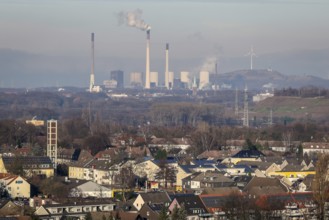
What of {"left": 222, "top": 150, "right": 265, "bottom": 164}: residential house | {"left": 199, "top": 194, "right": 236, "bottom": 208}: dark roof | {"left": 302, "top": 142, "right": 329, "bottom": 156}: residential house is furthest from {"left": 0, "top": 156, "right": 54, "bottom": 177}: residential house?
{"left": 302, "top": 142, "right": 329, "bottom": 156}: residential house

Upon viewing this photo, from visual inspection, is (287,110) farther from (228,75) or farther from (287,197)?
(228,75)

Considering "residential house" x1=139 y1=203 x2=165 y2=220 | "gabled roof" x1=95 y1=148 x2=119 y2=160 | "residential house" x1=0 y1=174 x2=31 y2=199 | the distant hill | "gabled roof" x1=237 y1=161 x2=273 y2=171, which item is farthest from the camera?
the distant hill

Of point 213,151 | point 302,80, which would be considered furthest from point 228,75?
point 213,151

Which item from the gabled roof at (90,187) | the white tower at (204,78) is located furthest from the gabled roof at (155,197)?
the white tower at (204,78)

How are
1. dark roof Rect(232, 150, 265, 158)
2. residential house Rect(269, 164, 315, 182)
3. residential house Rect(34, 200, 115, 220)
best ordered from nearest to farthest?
residential house Rect(34, 200, 115, 220)
residential house Rect(269, 164, 315, 182)
dark roof Rect(232, 150, 265, 158)

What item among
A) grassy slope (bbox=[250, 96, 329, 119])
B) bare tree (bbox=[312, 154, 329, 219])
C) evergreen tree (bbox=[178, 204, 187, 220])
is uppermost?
bare tree (bbox=[312, 154, 329, 219])

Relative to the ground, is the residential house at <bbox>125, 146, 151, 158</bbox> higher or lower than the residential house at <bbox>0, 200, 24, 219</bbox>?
lower

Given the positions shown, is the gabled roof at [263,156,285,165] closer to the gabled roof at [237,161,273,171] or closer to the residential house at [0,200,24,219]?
the gabled roof at [237,161,273,171]
